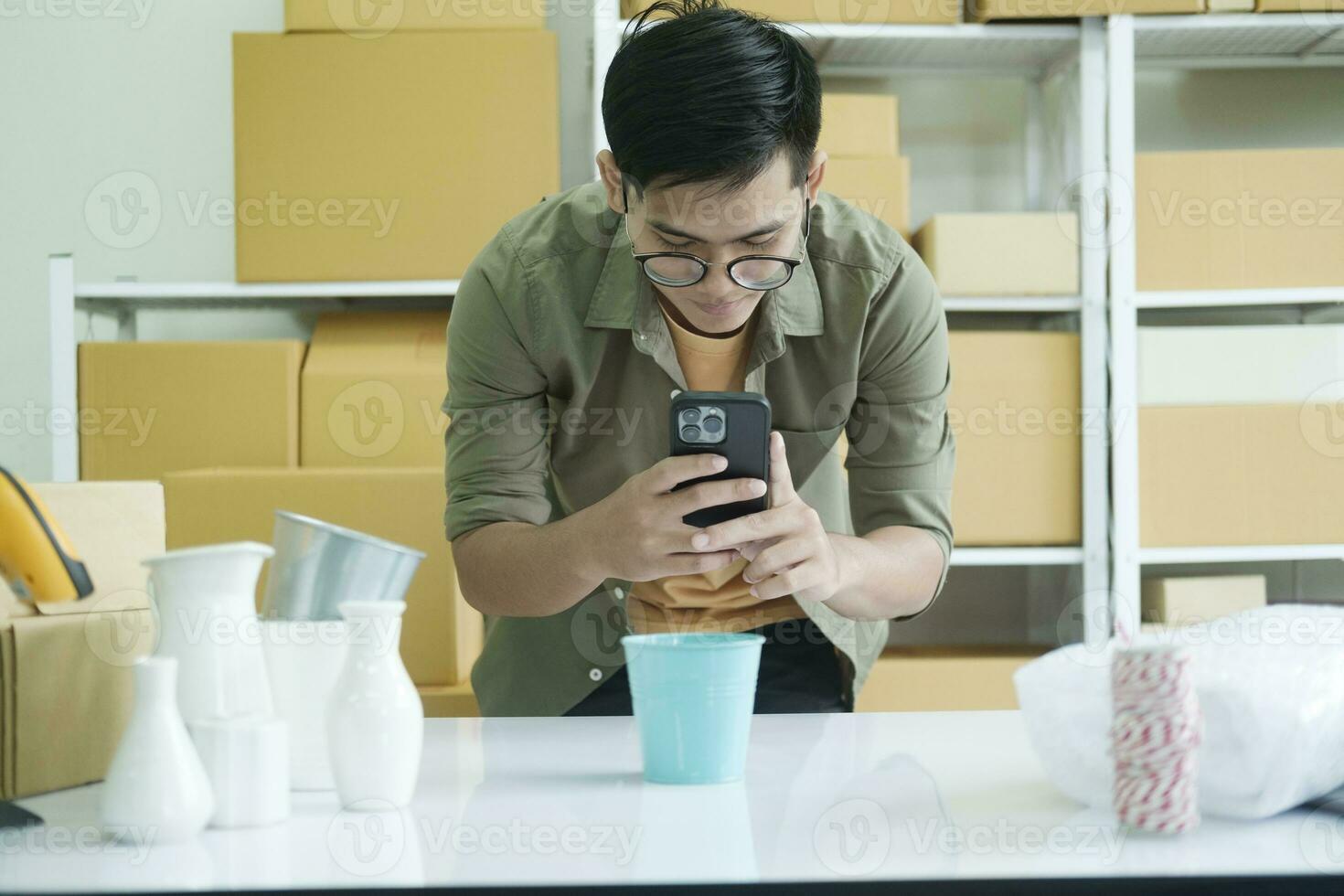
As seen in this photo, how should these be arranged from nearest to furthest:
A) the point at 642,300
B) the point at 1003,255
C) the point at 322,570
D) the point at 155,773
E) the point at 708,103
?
1. the point at 155,773
2. the point at 322,570
3. the point at 708,103
4. the point at 642,300
5. the point at 1003,255

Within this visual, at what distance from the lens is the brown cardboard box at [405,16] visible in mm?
1937

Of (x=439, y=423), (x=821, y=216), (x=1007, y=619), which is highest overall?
(x=821, y=216)

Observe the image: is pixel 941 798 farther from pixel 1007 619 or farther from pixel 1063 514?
pixel 1007 619

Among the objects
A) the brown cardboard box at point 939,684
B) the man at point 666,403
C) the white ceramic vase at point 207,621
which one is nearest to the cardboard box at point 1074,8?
the man at point 666,403

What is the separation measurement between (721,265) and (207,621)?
54cm

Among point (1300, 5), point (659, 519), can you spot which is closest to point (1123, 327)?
point (1300, 5)

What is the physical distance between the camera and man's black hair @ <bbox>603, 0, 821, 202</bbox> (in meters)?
1.01

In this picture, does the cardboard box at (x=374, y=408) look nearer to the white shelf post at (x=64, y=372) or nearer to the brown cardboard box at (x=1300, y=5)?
the white shelf post at (x=64, y=372)

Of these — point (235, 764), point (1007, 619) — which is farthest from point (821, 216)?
point (1007, 619)

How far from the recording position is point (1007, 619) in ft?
7.95

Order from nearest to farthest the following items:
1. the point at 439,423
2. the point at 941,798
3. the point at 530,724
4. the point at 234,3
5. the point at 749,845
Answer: the point at 749,845 → the point at 941,798 → the point at 530,724 → the point at 439,423 → the point at 234,3

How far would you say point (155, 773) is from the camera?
637 millimetres

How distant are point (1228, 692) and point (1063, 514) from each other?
57.0 inches

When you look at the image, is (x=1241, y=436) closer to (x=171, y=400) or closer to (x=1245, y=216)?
(x=1245, y=216)
